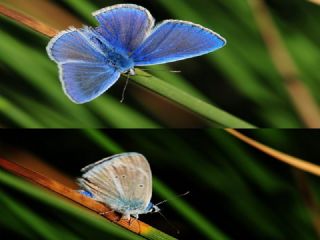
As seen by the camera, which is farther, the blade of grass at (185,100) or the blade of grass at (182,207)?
the blade of grass at (182,207)

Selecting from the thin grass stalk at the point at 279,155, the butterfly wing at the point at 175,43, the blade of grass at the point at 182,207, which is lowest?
the blade of grass at the point at 182,207

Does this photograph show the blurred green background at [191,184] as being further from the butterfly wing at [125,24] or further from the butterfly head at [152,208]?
the butterfly wing at [125,24]

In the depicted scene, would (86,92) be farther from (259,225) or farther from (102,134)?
(259,225)

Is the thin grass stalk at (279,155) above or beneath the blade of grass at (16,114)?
above

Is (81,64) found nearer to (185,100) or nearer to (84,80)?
(84,80)

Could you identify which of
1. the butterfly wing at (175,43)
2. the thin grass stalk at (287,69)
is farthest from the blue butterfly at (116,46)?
the thin grass stalk at (287,69)

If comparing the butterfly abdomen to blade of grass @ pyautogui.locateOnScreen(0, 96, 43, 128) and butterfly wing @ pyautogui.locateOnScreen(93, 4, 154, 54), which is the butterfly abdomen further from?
blade of grass @ pyautogui.locateOnScreen(0, 96, 43, 128)

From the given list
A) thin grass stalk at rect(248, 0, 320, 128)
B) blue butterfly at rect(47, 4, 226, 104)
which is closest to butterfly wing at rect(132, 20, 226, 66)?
blue butterfly at rect(47, 4, 226, 104)
